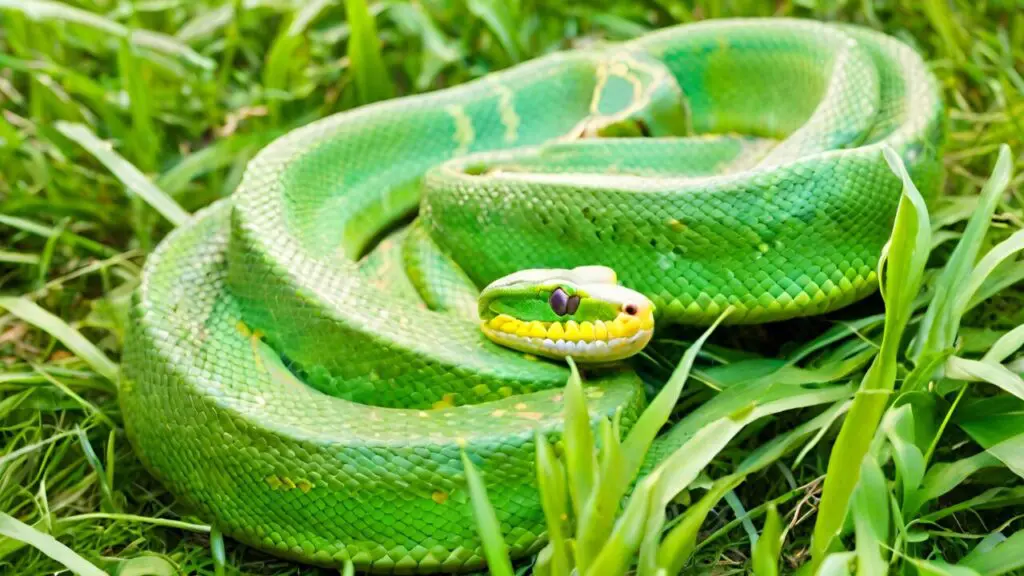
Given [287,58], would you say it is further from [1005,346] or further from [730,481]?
[1005,346]

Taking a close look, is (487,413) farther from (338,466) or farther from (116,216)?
(116,216)

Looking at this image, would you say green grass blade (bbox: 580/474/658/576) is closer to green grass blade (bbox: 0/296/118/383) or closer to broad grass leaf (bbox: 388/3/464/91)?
green grass blade (bbox: 0/296/118/383)

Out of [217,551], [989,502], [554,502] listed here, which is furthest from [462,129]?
[989,502]

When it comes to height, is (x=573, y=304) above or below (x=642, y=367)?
above

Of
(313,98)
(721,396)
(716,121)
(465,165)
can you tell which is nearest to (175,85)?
(313,98)

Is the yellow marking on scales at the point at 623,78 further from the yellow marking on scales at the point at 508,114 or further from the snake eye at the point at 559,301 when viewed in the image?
the snake eye at the point at 559,301

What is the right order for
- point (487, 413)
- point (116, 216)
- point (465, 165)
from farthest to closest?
point (116, 216)
point (465, 165)
point (487, 413)

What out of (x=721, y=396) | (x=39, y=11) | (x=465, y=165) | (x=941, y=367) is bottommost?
(x=721, y=396)

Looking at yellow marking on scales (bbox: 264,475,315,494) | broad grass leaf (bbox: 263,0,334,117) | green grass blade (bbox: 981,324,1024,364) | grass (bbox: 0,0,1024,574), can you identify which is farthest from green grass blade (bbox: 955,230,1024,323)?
broad grass leaf (bbox: 263,0,334,117)
